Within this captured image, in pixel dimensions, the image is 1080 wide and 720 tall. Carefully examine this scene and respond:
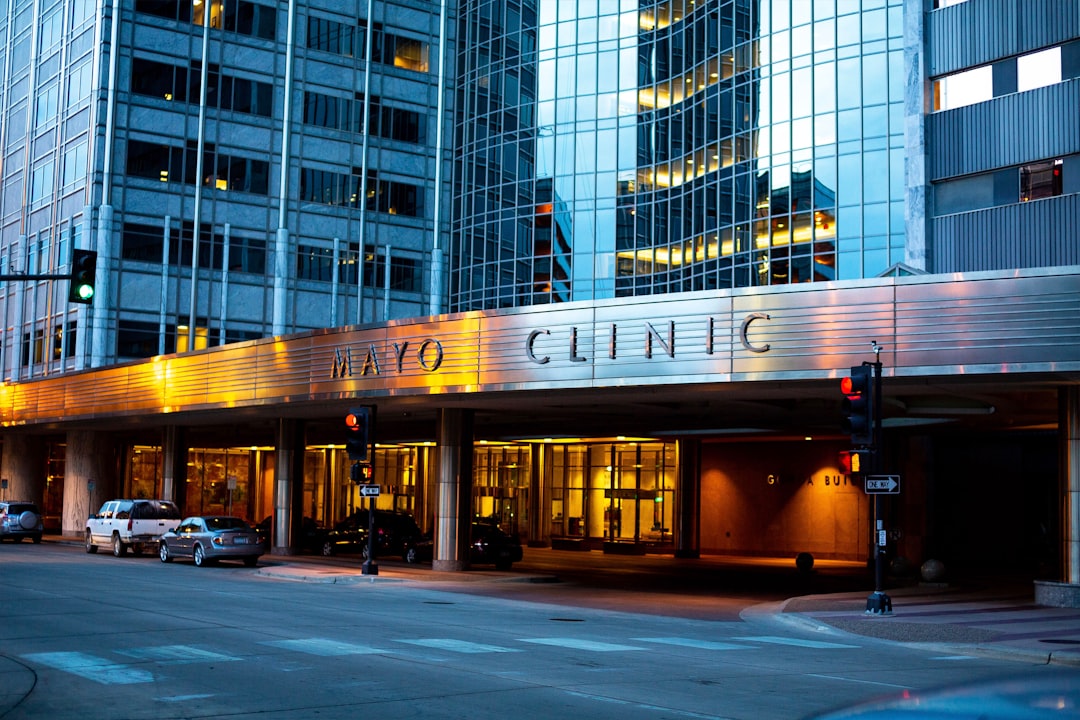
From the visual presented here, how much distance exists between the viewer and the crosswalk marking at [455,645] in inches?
624

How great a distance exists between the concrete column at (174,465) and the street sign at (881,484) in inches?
1329

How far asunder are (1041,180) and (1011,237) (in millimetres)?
1777

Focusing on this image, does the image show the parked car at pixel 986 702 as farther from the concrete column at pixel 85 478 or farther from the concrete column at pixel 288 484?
the concrete column at pixel 85 478

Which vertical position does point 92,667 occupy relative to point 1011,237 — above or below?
below

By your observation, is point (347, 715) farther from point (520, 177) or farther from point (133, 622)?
point (520, 177)

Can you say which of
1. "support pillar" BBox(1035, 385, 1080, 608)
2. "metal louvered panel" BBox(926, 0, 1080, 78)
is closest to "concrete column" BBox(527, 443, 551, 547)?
"metal louvered panel" BBox(926, 0, 1080, 78)

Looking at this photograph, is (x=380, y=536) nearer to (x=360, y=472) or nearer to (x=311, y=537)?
(x=311, y=537)

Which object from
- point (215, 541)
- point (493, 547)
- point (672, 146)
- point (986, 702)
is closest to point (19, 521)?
point (215, 541)

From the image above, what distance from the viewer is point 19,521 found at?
1924 inches

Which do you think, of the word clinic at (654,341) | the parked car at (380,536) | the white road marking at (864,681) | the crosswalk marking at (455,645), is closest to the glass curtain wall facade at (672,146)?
the parked car at (380,536)

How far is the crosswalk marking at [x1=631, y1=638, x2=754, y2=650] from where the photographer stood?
17359 millimetres

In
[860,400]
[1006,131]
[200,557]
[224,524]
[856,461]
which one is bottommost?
[200,557]

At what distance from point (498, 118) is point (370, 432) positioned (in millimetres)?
31699

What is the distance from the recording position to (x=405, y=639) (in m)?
16.9
